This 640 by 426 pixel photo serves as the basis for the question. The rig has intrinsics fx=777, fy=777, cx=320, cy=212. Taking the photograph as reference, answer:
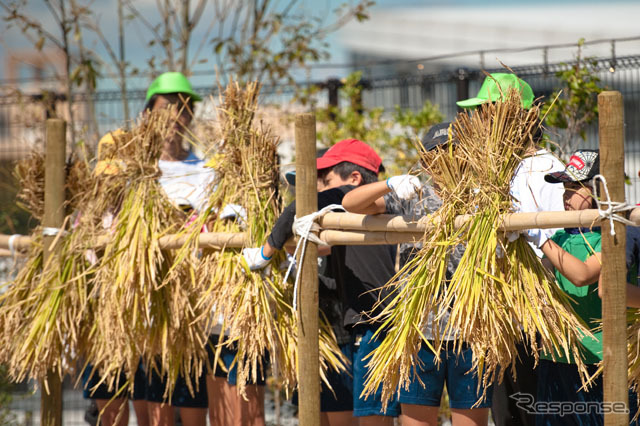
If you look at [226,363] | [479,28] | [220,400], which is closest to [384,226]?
[226,363]

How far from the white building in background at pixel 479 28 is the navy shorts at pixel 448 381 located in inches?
786

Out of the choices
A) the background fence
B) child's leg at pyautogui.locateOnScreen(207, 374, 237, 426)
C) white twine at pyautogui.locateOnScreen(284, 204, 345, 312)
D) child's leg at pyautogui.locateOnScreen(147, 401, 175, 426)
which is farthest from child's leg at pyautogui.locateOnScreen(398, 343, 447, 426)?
the background fence

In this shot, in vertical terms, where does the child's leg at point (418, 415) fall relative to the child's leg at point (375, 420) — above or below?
above

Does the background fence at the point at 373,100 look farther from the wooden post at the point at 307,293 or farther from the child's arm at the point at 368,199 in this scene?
the child's arm at the point at 368,199

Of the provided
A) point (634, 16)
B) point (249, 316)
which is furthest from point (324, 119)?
point (634, 16)

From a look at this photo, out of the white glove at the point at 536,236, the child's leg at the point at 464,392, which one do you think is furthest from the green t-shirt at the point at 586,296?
the child's leg at the point at 464,392

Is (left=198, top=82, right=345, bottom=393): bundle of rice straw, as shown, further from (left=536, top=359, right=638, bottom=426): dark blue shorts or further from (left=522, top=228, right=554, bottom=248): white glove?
(left=522, top=228, right=554, bottom=248): white glove

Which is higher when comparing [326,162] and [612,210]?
[326,162]

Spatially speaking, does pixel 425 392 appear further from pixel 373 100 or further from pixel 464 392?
pixel 373 100

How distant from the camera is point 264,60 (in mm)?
5715

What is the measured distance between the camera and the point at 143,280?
3.24 meters

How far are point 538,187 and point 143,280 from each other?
1630 mm

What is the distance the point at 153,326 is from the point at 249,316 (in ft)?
1.85

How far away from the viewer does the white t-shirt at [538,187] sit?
2.71 meters
